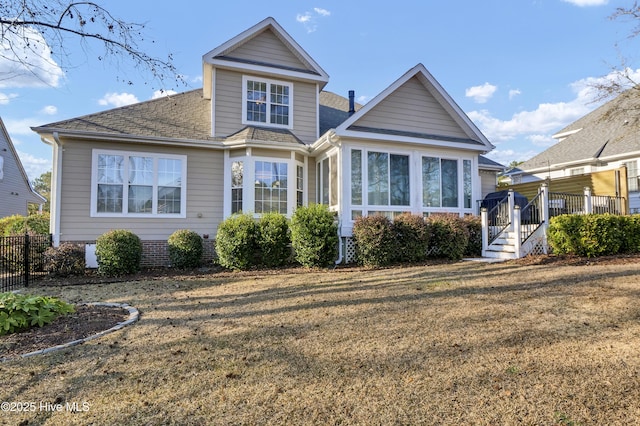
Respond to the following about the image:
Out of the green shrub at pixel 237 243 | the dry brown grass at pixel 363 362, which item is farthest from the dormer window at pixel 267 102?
the dry brown grass at pixel 363 362

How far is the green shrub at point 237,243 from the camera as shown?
9.30 m

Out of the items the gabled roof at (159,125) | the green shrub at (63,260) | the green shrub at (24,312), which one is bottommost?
the green shrub at (24,312)

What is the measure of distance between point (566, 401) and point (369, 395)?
4.91 feet

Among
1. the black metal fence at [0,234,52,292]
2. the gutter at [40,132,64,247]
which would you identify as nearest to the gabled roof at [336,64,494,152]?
the gutter at [40,132,64,247]

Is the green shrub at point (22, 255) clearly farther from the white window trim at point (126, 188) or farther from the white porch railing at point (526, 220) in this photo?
the white porch railing at point (526, 220)

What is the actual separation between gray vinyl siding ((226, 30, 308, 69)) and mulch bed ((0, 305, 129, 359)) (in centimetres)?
942

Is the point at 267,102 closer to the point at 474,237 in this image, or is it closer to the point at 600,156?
the point at 474,237

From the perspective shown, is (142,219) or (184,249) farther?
(142,219)

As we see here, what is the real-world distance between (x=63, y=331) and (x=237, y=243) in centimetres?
487

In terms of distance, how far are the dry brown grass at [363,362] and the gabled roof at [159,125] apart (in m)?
6.10

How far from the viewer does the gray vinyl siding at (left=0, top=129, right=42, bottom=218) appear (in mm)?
19734

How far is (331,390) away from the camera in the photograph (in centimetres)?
293

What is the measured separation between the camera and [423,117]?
1157cm

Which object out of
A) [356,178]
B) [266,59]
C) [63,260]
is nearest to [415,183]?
[356,178]
